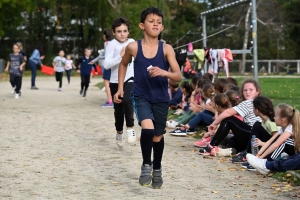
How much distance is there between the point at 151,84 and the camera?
7105 mm

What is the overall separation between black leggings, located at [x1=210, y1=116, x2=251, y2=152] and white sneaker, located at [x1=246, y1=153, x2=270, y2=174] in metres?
1.30

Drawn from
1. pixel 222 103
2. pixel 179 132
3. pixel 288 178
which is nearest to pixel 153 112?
pixel 288 178

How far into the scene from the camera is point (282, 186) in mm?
7328

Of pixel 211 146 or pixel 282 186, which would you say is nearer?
pixel 282 186

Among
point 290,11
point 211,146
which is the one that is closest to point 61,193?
point 211,146

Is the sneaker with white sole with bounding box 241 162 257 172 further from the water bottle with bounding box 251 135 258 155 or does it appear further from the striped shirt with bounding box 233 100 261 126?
the striped shirt with bounding box 233 100 261 126

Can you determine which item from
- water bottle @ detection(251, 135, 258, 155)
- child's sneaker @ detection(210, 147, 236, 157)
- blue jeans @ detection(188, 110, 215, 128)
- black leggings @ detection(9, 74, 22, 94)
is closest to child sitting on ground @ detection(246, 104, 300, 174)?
water bottle @ detection(251, 135, 258, 155)

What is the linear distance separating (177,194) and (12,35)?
5123 cm

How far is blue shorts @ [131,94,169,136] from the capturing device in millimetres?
7102

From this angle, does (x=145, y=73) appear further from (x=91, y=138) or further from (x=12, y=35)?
(x=12, y=35)

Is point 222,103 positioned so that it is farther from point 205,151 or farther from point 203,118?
point 203,118

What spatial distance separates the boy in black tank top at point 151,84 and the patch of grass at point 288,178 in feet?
4.76

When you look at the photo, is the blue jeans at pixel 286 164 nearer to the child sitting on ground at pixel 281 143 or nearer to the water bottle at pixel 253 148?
the child sitting on ground at pixel 281 143

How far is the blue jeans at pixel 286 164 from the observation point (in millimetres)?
7527
